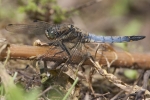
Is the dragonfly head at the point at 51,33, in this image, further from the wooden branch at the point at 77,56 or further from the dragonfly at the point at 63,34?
the wooden branch at the point at 77,56

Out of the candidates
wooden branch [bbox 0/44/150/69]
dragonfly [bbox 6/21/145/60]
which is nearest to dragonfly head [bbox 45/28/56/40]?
dragonfly [bbox 6/21/145/60]

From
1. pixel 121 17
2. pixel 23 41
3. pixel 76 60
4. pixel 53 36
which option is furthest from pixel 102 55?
pixel 121 17

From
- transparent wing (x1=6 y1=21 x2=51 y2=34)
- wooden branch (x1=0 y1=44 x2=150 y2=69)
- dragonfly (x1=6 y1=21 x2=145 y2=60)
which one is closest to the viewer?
wooden branch (x1=0 y1=44 x2=150 y2=69)

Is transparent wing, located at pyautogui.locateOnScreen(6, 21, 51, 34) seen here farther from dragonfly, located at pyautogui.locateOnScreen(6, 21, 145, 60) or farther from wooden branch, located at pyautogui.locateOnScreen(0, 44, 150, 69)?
wooden branch, located at pyautogui.locateOnScreen(0, 44, 150, 69)

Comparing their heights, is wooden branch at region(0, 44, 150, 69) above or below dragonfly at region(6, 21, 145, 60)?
below

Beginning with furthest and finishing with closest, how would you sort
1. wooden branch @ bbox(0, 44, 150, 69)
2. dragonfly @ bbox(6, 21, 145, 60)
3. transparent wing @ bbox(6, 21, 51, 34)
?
1. transparent wing @ bbox(6, 21, 51, 34)
2. dragonfly @ bbox(6, 21, 145, 60)
3. wooden branch @ bbox(0, 44, 150, 69)
